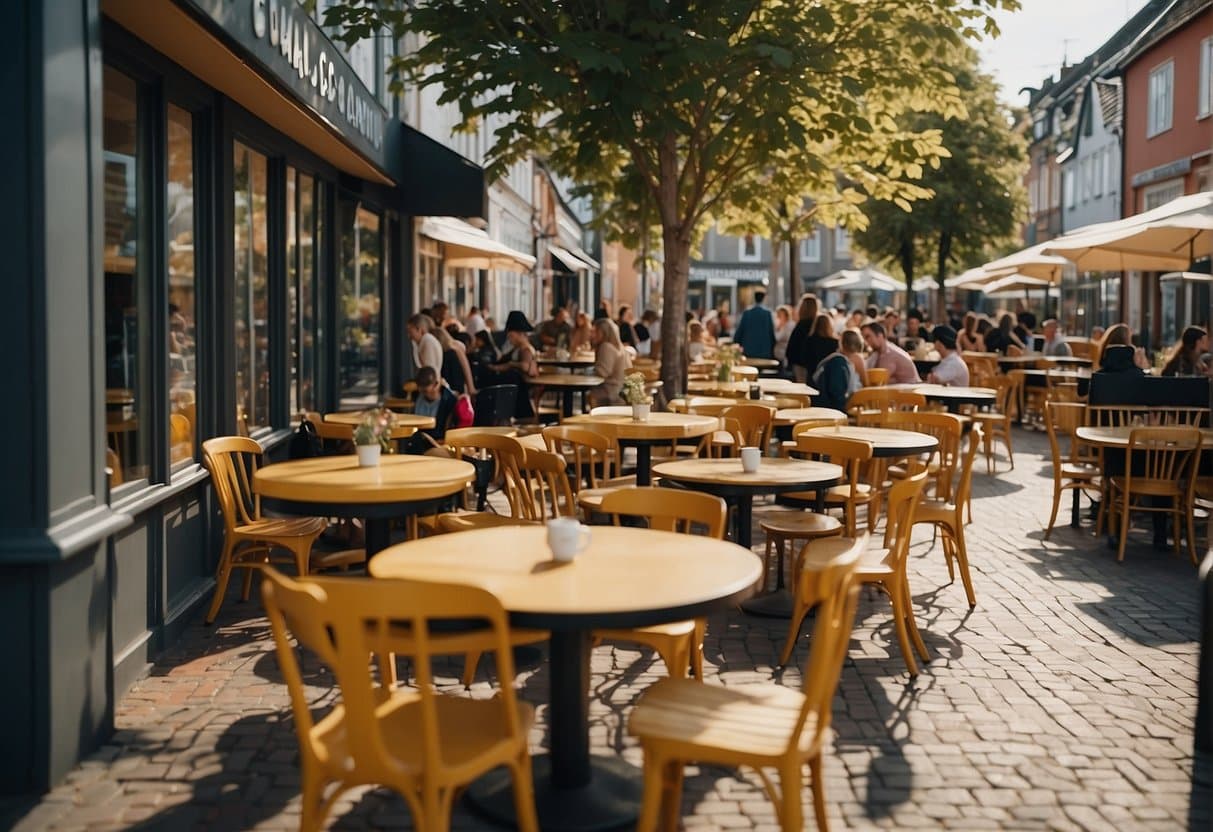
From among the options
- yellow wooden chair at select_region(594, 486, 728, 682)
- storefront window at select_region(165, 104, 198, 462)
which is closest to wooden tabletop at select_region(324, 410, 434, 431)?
storefront window at select_region(165, 104, 198, 462)

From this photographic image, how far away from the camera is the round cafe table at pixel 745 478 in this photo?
6734mm

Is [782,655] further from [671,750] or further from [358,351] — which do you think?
[358,351]

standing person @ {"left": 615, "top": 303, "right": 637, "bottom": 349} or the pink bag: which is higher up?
standing person @ {"left": 615, "top": 303, "right": 637, "bottom": 349}

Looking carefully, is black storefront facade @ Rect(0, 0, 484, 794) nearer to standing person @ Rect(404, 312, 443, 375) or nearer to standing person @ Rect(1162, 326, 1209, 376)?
standing person @ Rect(404, 312, 443, 375)

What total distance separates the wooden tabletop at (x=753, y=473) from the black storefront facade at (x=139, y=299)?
2691 mm

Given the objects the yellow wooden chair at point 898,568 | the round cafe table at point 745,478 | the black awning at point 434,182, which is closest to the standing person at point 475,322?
the black awning at point 434,182

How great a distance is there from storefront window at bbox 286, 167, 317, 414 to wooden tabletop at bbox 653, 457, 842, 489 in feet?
15.0

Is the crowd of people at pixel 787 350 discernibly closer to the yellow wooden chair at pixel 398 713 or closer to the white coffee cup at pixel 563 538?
the white coffee cup at pixel 563 538

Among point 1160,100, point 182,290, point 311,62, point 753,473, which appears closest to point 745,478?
point 753,473

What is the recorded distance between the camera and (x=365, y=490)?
600cm

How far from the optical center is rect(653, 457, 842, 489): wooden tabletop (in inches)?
266

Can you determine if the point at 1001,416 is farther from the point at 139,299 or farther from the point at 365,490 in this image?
the point at 139,299

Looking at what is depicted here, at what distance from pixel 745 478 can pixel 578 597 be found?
301 cm

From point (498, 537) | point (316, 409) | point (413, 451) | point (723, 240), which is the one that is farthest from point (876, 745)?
point (723, 240)
